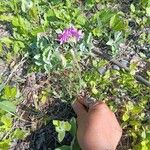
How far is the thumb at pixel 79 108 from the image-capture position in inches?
82.4

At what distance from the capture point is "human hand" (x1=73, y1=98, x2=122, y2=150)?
196 centimetres

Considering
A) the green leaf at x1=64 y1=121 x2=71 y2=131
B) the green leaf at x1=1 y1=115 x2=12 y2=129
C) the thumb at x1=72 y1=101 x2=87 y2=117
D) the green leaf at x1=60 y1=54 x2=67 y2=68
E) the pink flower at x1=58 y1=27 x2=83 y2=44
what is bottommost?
the green leaf at x1=64 y1=121 x2=71 y2=131

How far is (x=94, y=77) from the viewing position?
2.27 metres

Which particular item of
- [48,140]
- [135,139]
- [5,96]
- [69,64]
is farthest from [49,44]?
[135,139]

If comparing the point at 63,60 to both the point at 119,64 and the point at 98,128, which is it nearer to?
the point at 119,64

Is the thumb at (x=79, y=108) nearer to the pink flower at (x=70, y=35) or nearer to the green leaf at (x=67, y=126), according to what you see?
the green leaf at (x=67, y=126)

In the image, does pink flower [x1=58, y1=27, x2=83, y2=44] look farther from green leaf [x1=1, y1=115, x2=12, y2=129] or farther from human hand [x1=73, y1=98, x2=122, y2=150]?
green leaf [x1=1, y1=115, x2=12, y2=129]

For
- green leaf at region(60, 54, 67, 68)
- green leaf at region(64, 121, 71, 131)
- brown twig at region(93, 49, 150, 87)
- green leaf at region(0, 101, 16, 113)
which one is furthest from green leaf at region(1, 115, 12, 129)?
brown twig at region(93, 49, 150, 87)

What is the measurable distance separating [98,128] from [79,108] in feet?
0.58

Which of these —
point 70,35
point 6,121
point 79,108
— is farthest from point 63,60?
point 6,121

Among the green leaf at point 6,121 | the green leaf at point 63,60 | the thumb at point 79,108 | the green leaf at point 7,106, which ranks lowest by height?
the green leaf at point 6,121

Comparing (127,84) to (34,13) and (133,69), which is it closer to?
(133,69)

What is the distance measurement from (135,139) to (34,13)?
35.6 inches

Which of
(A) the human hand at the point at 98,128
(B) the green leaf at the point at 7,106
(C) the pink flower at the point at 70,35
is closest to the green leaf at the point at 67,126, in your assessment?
Answer: (A) the human hand at the point at 98,128
